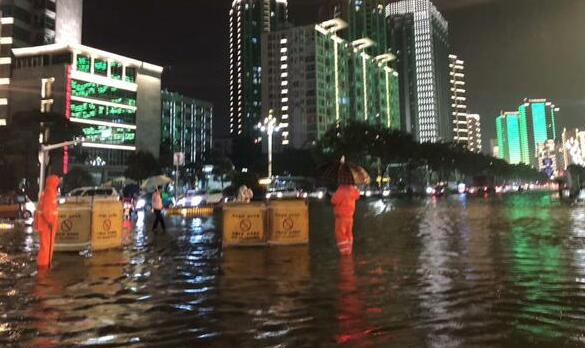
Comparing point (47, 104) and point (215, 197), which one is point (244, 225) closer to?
point (215, 197)

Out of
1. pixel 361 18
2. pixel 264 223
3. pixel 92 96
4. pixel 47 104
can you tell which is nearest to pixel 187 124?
pixel 92 96

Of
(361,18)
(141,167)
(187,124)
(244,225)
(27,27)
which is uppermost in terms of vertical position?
(361,18)

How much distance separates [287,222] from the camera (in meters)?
14.1

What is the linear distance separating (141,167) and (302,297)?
85.7 meters

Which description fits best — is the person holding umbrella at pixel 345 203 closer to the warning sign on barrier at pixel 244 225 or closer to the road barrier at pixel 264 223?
the road barrier at pixel 264 223

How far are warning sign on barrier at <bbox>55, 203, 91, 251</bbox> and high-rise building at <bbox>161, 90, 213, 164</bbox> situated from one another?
5272 inches

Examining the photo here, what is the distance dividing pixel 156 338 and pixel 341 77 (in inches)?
5905

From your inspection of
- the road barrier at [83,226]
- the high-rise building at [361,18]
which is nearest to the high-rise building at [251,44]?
the high-rise building at [361,18]

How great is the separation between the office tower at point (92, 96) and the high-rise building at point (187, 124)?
123 ft

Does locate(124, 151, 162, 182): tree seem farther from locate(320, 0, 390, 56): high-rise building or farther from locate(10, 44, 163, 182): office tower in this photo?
locate(320, 0, 390, 56): high-rise building

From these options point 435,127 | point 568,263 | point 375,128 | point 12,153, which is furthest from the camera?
point 435,127

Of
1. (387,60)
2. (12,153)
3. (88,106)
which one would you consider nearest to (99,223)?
(12,153)

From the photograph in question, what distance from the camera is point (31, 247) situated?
47.3ft

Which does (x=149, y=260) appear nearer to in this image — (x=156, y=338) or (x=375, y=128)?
(x=156, y=338)
